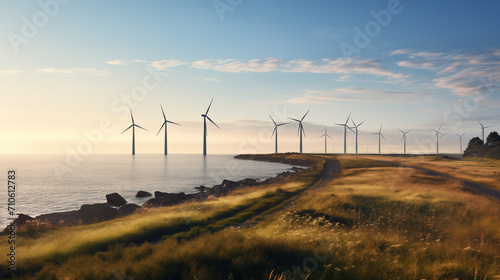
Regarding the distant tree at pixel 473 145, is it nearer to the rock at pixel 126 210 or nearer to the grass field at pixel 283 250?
the grass field at pixel 283 250

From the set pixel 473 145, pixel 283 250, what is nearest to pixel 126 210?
pixel 283 250

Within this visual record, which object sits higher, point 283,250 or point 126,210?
point 283,250

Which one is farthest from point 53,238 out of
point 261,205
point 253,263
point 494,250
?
point 494,250

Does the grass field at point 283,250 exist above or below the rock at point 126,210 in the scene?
above

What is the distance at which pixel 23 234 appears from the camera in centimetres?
2186

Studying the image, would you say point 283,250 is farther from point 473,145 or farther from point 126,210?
point 473,145

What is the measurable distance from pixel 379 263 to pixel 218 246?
635 centimetres

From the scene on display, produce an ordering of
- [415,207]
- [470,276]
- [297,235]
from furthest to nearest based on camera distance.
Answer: [415,207]
[297,235]
[470,276]

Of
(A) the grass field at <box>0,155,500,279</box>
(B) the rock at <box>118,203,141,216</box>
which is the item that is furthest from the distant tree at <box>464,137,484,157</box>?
(B) the rock at <box>118,203,141,216</box>

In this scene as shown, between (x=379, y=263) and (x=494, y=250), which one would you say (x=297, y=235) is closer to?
(x=379, y=263)

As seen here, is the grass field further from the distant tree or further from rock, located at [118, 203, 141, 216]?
the distant tree

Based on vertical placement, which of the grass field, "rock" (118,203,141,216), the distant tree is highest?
the distant tree

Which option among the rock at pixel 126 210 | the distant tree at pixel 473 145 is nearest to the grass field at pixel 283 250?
the rock at pixel 126 210

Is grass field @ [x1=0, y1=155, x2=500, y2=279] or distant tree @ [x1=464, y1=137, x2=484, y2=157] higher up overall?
distant tree @ [x1=464, y1=137, x2=484, y2=157]
